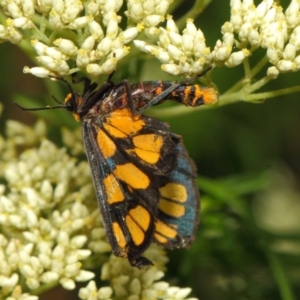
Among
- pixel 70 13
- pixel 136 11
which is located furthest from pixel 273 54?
pixel 70 13

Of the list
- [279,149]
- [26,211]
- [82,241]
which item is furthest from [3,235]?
[279,149]

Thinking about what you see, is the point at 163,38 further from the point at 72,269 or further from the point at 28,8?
the point at 72,269

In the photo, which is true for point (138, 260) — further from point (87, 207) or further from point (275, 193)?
point (275, 193)

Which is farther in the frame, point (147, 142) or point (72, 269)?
point (72, 269)

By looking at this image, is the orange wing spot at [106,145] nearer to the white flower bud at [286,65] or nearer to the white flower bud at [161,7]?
the white flower bud at [161,7]

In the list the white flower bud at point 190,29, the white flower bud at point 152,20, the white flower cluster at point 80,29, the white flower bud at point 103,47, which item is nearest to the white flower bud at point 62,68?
the white flower cluster at point 80,29

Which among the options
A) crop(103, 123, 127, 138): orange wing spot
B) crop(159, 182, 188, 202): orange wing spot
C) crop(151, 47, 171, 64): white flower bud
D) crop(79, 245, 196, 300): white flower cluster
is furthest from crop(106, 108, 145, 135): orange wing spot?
crop(79, 245, 196, 300): white flower cluster
